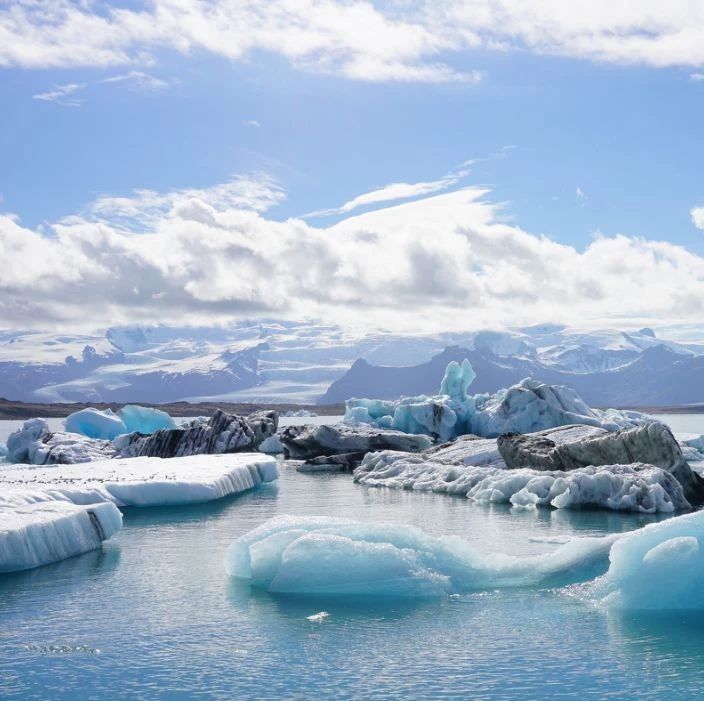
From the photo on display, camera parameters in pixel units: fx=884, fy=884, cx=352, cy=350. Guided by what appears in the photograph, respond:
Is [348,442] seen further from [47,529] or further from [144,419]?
[47,529]

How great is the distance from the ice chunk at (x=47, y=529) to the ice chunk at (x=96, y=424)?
3319 centimetres

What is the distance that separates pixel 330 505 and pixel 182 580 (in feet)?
31.0

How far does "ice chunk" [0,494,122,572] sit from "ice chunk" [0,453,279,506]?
3.57 ft

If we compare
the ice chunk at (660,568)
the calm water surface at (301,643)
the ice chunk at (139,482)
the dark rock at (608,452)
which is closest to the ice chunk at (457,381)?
the dark rock at (608,452)

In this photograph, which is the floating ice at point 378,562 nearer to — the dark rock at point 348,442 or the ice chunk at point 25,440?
the dark rock at point 348,442

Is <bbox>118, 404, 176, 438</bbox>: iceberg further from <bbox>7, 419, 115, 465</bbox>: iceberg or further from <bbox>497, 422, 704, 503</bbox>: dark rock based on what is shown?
<bbox>497, 422, 704, 503</bbox>: dark rock

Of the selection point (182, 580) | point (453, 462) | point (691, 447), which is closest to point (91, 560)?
point (182, 580)

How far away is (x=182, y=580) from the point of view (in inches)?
493

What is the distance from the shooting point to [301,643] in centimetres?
→ 928

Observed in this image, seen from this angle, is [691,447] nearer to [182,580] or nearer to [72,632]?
[182,580]

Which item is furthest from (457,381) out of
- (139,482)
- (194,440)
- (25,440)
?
(139,482)

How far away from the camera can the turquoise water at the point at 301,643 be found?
25.9 ft

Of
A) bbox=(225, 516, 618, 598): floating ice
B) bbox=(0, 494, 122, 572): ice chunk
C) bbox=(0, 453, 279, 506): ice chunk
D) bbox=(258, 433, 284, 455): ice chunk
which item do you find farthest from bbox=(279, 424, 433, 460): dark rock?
bbox=(225, 516, 618, 598): floating ice

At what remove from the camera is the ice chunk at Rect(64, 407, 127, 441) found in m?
48.1
